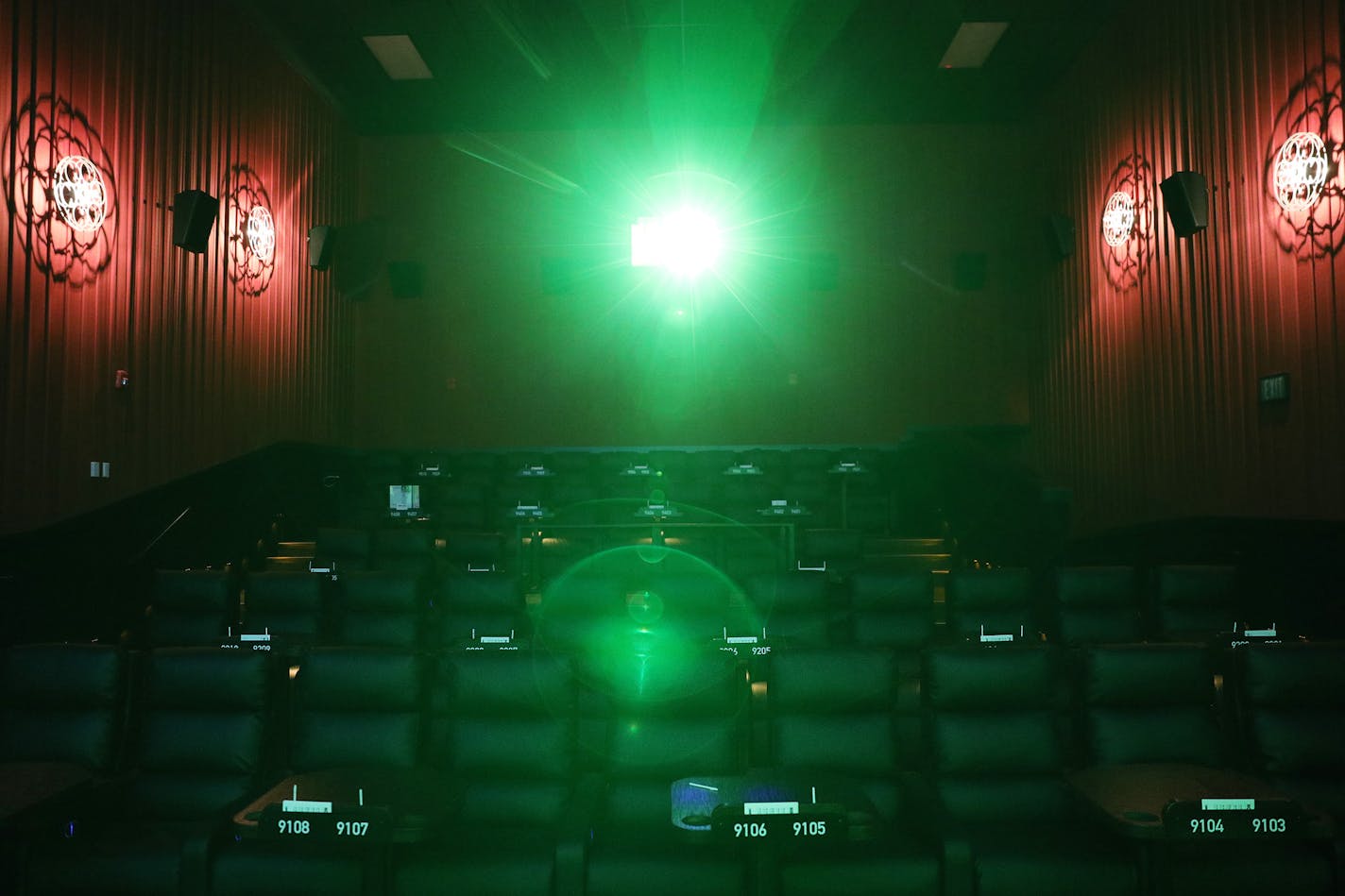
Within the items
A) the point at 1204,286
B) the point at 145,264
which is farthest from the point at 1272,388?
the point at 145,264

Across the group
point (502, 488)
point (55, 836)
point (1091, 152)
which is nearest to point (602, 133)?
point (502, 488)

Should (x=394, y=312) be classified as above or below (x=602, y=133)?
below

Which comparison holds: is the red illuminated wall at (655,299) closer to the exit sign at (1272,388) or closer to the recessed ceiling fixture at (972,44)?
the recessed ceiling fixture at (972,44)

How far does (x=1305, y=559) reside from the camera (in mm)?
4680

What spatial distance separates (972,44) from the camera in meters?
8.66

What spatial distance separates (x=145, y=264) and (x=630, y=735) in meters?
5.41

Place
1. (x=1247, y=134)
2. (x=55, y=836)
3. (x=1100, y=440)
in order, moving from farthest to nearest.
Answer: (x=1100, y=440) < (x=1247, y=134) < (x=55, y=836)

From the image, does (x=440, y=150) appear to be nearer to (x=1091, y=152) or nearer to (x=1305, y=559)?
(x=1091, y=152)

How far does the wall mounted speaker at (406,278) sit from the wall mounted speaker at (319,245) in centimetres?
138

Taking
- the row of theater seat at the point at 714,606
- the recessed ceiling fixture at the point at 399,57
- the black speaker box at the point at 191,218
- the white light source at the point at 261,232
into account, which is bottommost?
the row of theater seat at the point at 714,606

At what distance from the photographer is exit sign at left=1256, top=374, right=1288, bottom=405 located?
17.5ft

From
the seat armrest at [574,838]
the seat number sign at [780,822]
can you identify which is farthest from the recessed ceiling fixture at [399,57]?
the seat number sign at [780,822]

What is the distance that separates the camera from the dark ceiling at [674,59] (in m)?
7.82

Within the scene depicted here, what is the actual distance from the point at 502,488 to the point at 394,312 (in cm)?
343
